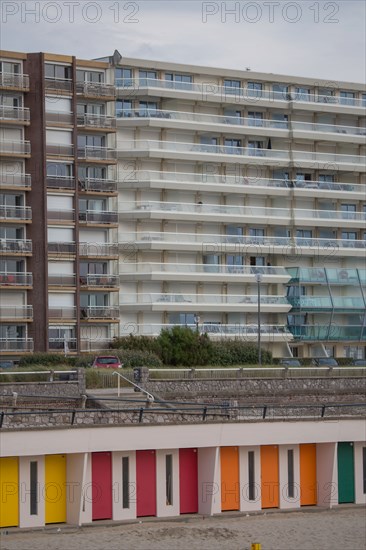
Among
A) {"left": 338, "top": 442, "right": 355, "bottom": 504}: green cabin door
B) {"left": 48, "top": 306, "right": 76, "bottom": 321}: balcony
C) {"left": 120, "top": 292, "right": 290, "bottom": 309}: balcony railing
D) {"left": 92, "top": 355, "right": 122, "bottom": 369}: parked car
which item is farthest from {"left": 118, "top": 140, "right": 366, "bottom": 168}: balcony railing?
{"left": 338, "top": 442, "right": 355, "bottom": 504}: green cabin door

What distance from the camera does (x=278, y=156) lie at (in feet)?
286

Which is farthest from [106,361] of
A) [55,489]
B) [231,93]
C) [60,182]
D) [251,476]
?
[55,489]

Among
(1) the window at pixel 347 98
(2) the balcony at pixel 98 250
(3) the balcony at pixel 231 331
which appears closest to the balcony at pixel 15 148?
(2) the balcony at pixel 98 250

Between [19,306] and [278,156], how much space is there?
76.8 feet

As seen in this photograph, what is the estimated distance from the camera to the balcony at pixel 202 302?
80000 millimetres

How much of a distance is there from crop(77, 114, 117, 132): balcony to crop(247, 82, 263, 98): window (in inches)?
462

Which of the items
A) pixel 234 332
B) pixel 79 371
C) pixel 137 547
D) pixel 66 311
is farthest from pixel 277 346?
pixel 137 547

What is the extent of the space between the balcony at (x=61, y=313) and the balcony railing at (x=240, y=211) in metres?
8.31

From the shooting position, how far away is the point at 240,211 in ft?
A: 280

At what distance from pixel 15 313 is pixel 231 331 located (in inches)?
625

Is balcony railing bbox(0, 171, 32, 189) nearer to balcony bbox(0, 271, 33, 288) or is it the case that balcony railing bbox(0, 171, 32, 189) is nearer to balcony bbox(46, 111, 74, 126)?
balcony bbox(46, 111, 74, 126)

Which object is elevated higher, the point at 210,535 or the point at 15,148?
the point at 15,148

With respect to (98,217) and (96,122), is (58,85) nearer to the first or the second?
(96,122)

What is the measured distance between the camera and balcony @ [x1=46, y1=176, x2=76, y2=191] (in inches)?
2970
